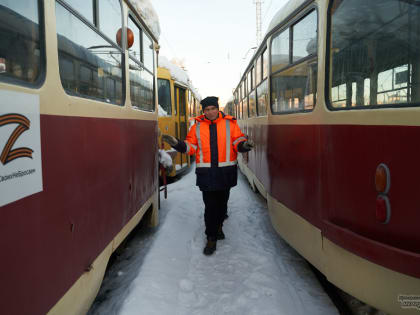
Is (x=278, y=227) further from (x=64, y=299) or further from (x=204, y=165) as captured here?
(x=64, y=299)

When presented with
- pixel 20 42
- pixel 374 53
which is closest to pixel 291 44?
pixel 374 53

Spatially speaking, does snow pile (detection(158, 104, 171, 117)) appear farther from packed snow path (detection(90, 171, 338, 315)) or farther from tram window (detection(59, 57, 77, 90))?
tram window (detection(59, 57, 77, 90))

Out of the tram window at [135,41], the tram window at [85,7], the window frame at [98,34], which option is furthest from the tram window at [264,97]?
the tram window at [85,7]

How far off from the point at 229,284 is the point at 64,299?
1622 millimetres

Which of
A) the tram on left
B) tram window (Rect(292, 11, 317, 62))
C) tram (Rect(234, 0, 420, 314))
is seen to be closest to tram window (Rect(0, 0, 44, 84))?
the tram on left

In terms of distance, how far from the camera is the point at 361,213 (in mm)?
2125

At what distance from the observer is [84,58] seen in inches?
81.7

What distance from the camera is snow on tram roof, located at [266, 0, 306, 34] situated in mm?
2943

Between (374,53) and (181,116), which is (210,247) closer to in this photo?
(374,53)

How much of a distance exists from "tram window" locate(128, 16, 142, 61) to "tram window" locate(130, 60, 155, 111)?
0.09m

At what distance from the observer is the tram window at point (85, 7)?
1.91 metres

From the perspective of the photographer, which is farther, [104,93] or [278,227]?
[278,227]

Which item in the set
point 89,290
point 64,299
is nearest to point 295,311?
point 89,290

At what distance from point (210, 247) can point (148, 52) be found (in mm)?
2559
